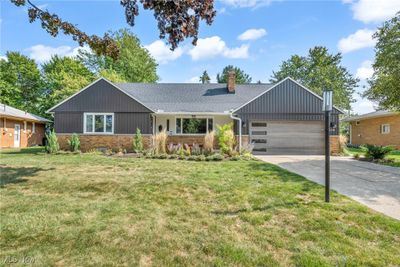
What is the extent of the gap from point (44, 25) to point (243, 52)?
15359mm

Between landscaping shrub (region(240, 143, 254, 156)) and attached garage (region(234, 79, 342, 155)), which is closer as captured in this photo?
landscaping shrub (region(240, 143, 254, 156))

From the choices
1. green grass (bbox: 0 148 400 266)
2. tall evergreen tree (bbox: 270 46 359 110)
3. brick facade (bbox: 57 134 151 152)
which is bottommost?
green grass (bbox: 0 148 400 266)

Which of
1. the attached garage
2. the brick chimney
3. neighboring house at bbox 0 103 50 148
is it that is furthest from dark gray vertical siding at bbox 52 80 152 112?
neighboring house at bbox 0 103 50 148

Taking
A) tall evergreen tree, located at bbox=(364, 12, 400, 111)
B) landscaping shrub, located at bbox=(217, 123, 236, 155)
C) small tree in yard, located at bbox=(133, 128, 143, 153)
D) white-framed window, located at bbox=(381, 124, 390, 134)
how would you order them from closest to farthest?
tall evergreen tree, located at bbox=(364, 12, 400, 111)
landscaping shrub, located at bbox=(217, 123, 236, 155)
small tree in yard, located at bbox=(133, 128, 143, 153)
white-framed window, located at bbox=(381, 124, 390, 134)

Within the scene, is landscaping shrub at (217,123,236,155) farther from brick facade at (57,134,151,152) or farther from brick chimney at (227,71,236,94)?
brick chimney at (227,71,236,94)

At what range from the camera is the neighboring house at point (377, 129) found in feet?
69.2

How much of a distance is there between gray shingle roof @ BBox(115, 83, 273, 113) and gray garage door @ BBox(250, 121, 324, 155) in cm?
277

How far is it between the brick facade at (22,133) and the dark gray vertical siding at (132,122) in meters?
10.8

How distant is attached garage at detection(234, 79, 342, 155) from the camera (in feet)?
52.2

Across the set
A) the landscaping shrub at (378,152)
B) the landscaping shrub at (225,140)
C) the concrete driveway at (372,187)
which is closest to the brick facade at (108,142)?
the landscaping shrub at (225,140)

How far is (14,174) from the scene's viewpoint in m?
7.35

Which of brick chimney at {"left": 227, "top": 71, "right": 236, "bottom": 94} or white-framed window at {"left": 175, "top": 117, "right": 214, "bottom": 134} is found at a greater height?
brick chimney at {"left": 227, "top": 71, "right": 236, "bottom": 94}

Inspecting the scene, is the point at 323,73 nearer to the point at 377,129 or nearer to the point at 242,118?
the point at 377,129

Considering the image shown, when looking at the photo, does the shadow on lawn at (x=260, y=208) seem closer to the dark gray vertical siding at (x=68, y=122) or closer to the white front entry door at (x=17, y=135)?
the dark gray vertical siding at (x=68, y=122)
